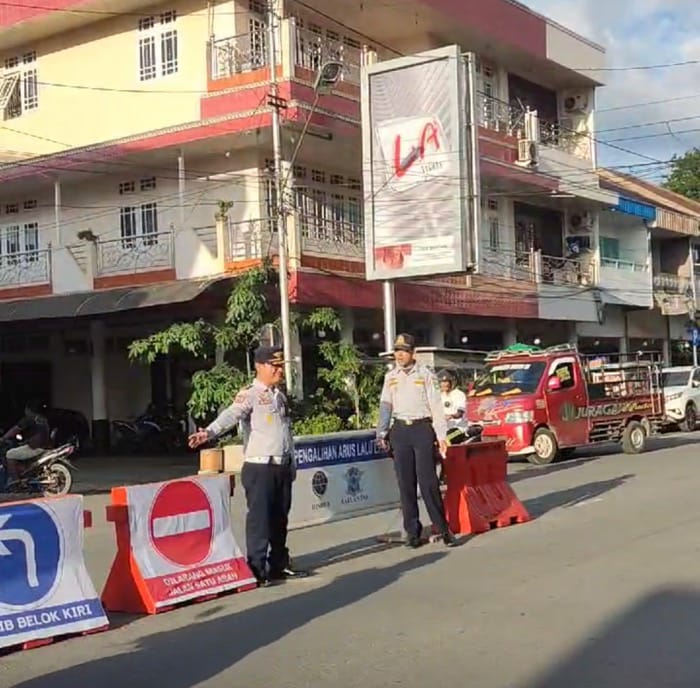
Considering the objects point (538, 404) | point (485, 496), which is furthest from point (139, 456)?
point (485, 496)

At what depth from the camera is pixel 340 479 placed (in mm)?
12820

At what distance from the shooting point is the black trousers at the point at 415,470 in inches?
404

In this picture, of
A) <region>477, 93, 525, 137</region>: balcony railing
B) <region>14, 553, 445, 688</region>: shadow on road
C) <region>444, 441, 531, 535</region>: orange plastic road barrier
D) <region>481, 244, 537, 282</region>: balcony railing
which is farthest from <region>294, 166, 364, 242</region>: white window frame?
<region>14, 553, 445, 688</region>: shadow on road

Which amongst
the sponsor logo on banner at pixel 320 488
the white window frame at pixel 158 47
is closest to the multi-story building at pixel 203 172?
the white window frame at pixel 158 47

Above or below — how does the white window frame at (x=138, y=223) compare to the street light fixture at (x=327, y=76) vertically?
below

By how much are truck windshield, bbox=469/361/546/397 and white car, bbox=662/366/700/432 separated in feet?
30.6

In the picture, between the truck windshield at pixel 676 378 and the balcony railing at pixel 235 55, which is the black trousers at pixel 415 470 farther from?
the truck windshield at pixel 676 378

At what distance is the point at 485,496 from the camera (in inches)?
463

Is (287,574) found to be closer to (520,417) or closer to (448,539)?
(448,539)

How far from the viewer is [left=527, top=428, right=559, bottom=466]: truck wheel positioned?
65.8ft

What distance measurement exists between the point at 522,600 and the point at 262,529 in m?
2.16

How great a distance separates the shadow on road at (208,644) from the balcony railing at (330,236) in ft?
51.0

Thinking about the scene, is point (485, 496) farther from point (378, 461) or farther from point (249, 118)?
point (249, 118)

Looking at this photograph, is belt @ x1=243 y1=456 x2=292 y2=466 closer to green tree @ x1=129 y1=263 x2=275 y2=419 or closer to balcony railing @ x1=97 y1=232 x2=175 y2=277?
green tree @ x1=129 y1=263 x2=275 y2=419
